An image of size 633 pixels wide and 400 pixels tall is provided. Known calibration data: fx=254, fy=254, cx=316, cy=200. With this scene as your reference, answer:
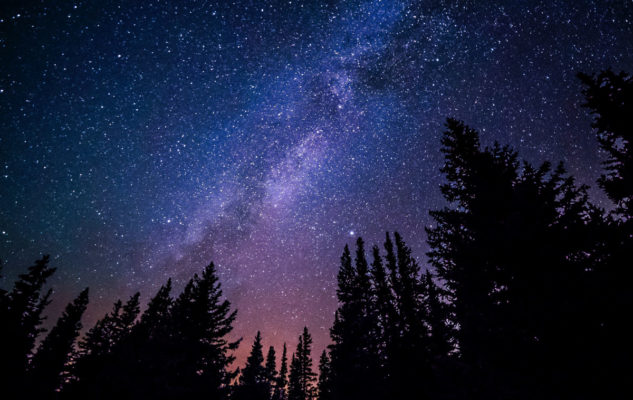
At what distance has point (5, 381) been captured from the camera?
52.6 feet

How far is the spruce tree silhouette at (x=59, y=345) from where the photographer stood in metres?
27.8

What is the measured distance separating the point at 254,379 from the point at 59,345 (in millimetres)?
23965

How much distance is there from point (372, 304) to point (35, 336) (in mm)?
27620

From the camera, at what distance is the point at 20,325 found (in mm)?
19531

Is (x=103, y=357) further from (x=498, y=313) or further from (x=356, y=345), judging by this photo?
(x=498, y=313)

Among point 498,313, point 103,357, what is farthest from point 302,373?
point 498,313

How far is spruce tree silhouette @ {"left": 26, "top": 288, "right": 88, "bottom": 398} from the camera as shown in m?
27.8

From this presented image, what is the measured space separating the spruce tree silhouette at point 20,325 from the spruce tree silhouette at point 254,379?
1410 cm

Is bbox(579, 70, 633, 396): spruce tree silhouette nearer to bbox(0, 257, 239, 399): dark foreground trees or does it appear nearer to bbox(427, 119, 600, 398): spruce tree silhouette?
bbox(427, 119, 600, 398): spruce tree silhouette

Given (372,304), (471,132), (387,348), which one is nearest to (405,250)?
(372,304)

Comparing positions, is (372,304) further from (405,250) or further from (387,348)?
(405,250)

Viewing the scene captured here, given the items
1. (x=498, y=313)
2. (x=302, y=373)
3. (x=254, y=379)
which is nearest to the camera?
(x=498, y=313)

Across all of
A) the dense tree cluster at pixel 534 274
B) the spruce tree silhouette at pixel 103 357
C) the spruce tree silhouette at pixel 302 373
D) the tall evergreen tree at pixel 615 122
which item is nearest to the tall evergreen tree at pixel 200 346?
the spruce tree silhouette at pixel 103 357

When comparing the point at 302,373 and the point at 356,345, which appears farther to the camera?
the point at 302,373
